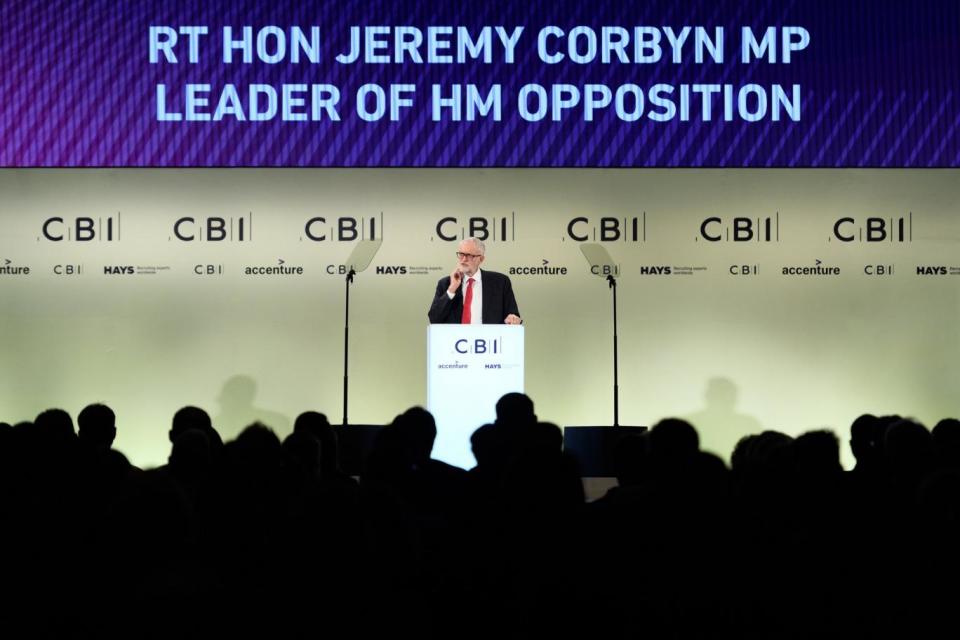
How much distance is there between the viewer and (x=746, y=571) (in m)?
2.21

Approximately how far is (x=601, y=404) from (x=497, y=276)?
1.55m

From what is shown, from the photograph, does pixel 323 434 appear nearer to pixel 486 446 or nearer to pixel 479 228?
pixel 486 446

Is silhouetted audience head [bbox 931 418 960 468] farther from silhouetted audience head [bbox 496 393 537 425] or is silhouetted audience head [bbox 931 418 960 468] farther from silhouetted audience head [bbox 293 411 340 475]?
silhouetted audience head [bbox 293 411 340 475]

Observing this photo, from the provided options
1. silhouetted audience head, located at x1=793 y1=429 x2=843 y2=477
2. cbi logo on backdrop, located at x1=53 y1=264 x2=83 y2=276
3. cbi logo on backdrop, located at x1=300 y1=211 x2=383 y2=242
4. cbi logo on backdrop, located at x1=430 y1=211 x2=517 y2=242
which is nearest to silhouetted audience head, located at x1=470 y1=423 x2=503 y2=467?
silhouetted audience head, located at x1=793 y1=429 x2=843 y2=477

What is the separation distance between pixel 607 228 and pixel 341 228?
75.1 inches

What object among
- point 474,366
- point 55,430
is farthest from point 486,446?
point 474,366

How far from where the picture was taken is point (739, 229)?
25.1ft

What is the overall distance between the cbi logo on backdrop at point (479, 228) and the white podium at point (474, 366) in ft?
6.58

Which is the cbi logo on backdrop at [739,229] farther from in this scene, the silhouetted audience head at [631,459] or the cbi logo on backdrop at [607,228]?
the silhouetted audience head at [631,459]

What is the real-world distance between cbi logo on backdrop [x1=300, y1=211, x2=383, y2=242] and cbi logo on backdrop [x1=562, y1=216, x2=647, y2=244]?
1385 mm

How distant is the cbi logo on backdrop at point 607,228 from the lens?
7.60 meters

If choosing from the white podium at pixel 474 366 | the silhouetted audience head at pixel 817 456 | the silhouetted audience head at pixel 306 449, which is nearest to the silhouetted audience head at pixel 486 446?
the silhouetted audience head at pixel 306 449

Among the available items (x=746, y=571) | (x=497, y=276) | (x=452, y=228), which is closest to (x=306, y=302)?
(x=452, y=228)

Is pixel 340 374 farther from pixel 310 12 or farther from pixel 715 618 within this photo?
pixel 715 618
